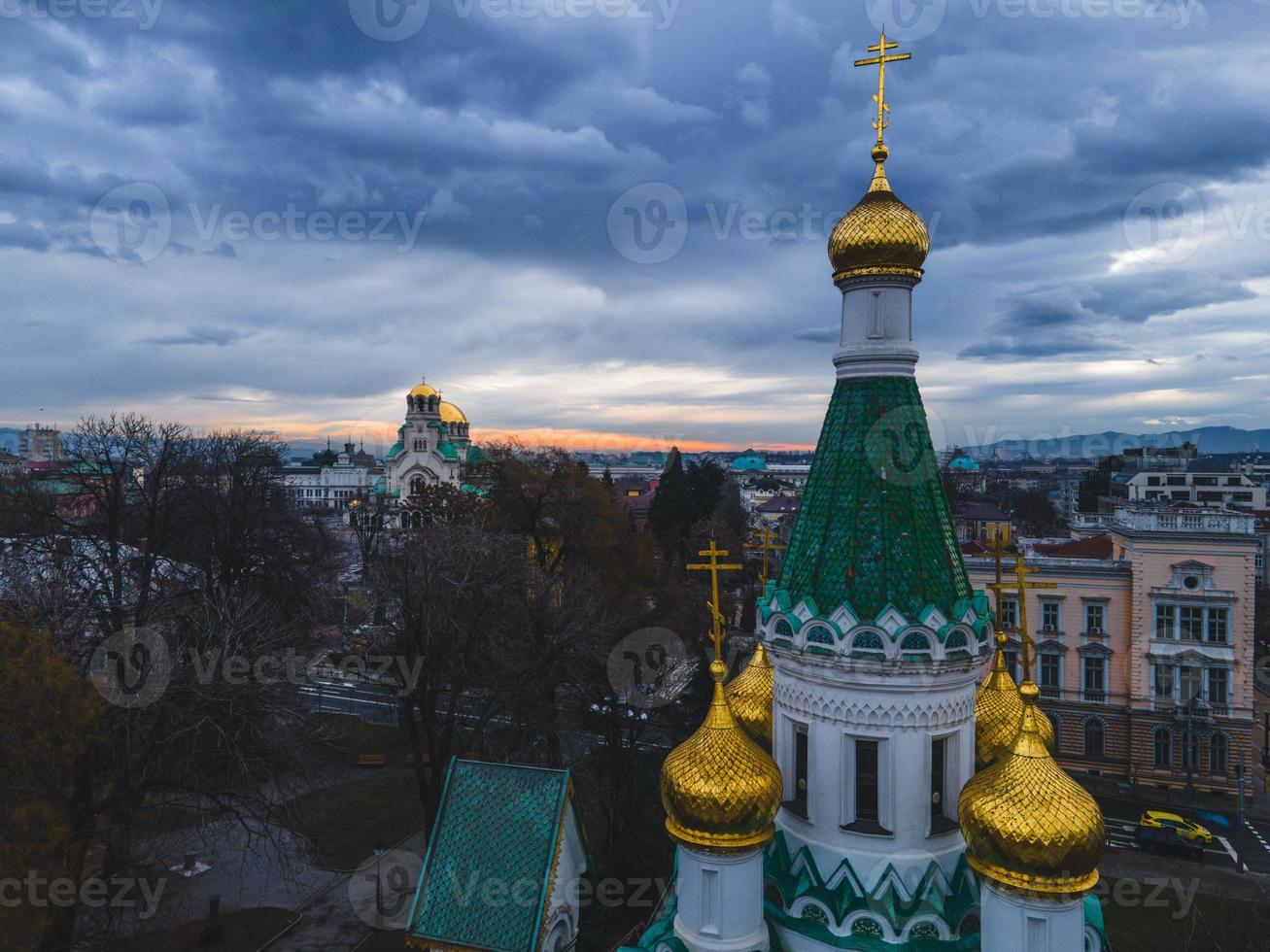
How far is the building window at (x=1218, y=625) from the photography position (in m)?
21.5

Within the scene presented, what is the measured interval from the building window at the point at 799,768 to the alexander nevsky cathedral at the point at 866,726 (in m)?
0.02

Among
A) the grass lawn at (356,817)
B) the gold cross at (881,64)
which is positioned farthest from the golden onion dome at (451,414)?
the gold cross at (881,64)

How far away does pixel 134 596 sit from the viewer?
1952 cm

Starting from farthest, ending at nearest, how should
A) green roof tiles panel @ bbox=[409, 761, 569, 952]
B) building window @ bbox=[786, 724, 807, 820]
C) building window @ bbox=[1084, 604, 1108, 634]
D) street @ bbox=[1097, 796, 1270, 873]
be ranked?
building window @ bbox=[1084, 604, 1108, 634], street @ bbox=[1097, 796, 1270, 873], green roof tiles panel @ bbox=[409, 761, 569, 952], building window @ bbox=[786, 724, 807, 820]

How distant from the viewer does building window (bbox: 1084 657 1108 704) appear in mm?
23125

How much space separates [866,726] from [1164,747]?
2113 cm

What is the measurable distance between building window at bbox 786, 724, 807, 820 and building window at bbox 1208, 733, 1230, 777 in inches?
829

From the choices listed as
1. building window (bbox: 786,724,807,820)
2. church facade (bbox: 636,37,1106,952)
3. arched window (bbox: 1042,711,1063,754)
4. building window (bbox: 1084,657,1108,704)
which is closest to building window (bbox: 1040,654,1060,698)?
arched window (bbox: 1042,711,1063,754)

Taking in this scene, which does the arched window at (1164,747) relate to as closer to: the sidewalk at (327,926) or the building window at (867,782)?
the building window at (867,782)

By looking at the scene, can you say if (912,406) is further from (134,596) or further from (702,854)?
(134,596)

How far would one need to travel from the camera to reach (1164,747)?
22.6 m

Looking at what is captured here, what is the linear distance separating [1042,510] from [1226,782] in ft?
187

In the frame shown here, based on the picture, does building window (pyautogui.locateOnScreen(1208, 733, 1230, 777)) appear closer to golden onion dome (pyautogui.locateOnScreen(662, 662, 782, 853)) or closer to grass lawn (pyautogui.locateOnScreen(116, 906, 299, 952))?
golden onion dome (pyautogui.locateOnScreen(662, 662, 782, 853))

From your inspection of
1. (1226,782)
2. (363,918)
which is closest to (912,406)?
(363,918)
